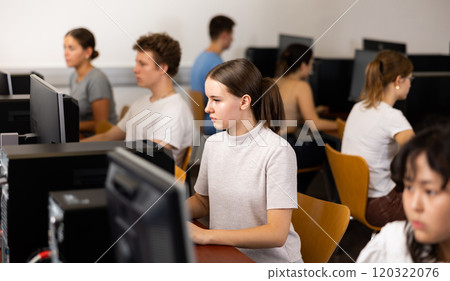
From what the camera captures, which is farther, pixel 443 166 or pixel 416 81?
pixel 416 81

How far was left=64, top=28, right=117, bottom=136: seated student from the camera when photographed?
11.4ft

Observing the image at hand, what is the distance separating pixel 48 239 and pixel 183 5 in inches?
137

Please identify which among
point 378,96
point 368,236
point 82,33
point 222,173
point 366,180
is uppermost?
point 82,33

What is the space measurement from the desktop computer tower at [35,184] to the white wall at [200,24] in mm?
2993

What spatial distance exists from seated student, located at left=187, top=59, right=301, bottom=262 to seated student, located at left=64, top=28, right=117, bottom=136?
1709 millimetres

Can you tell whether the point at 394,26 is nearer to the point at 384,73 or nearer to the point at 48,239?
the point at 384,73

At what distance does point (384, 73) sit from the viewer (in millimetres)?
2775

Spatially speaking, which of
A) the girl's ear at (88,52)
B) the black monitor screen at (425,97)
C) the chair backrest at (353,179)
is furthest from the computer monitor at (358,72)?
the girl's ear at (88,52)

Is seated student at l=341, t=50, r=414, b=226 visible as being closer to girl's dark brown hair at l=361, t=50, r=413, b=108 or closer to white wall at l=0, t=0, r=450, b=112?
girl's dark brown hair at l=361, t=50, r=413, b=108

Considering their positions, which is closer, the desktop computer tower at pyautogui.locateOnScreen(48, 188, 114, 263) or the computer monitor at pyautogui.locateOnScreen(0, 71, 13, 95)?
the desktop computer tower at pyautogui.locateOnScreen(48, 188, 114, 263)

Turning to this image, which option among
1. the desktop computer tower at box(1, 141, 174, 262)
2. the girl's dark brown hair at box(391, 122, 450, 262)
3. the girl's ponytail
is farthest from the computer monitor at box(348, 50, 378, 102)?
the girl's dark brown hair at box(391, 122, 450, 262)

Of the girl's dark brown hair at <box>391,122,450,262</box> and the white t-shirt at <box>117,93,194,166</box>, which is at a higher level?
the girl's dark brown hair at <box>391,122,450,262</box>

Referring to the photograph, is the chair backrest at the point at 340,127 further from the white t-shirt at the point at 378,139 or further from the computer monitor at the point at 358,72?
the computer monitor at the point at 358,72
